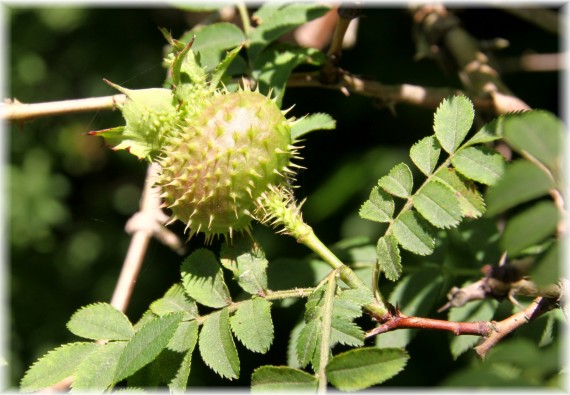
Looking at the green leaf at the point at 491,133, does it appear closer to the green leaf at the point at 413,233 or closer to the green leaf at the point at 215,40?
the green leaf at the point at 413,233

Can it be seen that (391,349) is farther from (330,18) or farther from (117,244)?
(117,244)

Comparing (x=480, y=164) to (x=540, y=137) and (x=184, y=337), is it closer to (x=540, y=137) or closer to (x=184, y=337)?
(x=540, y=137)

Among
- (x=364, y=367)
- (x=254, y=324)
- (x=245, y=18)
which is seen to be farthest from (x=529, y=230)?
(x=245, y=18)

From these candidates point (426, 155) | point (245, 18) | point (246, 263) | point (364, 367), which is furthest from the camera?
point (245, 18)

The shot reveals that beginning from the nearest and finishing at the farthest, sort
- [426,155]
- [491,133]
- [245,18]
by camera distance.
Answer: [491,133], [426,155], [245,18]

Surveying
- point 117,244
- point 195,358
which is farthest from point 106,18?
point 195,358

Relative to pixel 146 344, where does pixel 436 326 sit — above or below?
below

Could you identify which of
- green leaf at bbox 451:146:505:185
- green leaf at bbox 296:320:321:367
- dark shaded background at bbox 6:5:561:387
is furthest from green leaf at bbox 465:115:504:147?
dark shaded background at bbox 6:5:561:387

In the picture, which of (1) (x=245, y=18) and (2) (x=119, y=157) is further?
(2) (x=119, y=157)
